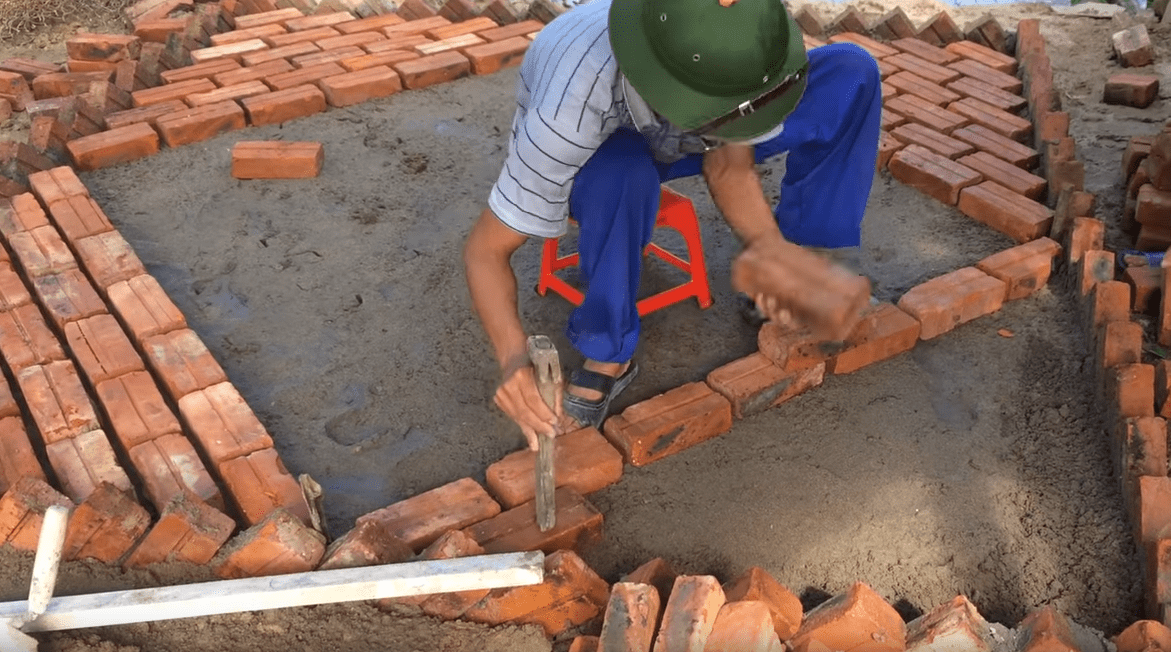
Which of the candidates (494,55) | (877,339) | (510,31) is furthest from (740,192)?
(510,31)

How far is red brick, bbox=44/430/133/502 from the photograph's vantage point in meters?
2.82

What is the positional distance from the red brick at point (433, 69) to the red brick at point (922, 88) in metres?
1.97

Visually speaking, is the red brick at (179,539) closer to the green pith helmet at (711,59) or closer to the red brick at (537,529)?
the red brick at (537,529)

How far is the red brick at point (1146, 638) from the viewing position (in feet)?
7.31

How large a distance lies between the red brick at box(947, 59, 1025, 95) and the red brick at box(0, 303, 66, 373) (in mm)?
3985

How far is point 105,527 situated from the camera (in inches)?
101

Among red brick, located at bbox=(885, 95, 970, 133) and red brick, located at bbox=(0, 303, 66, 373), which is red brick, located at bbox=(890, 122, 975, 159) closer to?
red brick, located at bbox=(885, 95, 970, 133)

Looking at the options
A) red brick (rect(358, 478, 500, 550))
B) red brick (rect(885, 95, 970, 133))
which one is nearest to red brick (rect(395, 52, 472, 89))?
red brick (rect(885, 95, 970, 133))

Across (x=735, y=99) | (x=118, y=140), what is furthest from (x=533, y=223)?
(x=118, y=140)

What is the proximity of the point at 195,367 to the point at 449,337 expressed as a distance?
2.55ft

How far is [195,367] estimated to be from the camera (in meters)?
3.25

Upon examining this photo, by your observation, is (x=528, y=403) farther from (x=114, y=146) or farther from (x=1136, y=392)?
(x=114, y=146)

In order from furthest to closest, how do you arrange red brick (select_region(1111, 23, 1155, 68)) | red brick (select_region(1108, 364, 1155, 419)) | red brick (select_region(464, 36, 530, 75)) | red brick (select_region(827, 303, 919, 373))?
A: red brick (select_region(1111, 23, 1155, 68)) < red brick (select_region(464, 36, 530, 75)) < red brick (select_region(827, 303, 919, 373)) < red brick (select_region(1108, 364, 1155, 419))

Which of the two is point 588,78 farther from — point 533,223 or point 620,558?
point 620,558
